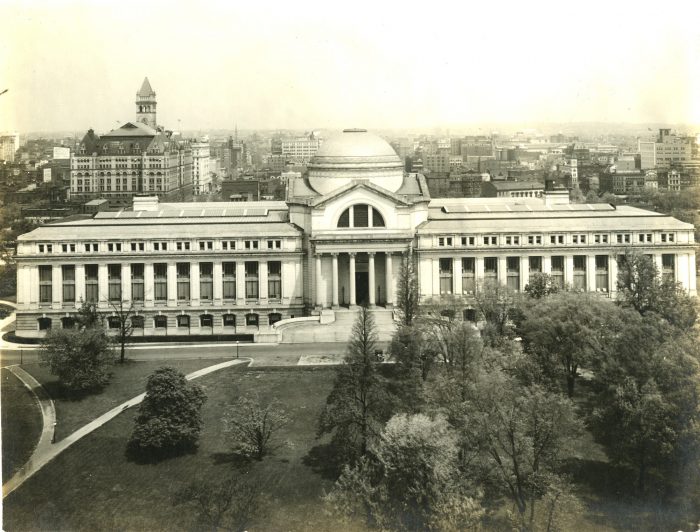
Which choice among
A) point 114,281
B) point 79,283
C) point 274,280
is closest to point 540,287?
point 274,280

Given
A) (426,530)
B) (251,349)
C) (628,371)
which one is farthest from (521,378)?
(251,349)

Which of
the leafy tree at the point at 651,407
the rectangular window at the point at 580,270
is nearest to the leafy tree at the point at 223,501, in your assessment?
the leafy tree at the point at 651,407

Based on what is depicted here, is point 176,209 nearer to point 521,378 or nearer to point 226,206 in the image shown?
point 226,206

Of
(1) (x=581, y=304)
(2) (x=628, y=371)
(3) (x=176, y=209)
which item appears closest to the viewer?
(2) (x=628, y=371)

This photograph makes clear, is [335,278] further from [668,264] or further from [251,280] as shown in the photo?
[668,264]

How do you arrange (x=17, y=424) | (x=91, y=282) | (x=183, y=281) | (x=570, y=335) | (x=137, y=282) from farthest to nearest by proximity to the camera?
(x=183, y=281) < (x=137, y=282) < (x=91, y=282) < (x=570, y=335) < (x=17, y=424)

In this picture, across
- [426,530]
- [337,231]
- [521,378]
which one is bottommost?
[426,530]

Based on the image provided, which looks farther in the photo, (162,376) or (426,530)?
(162,376)
